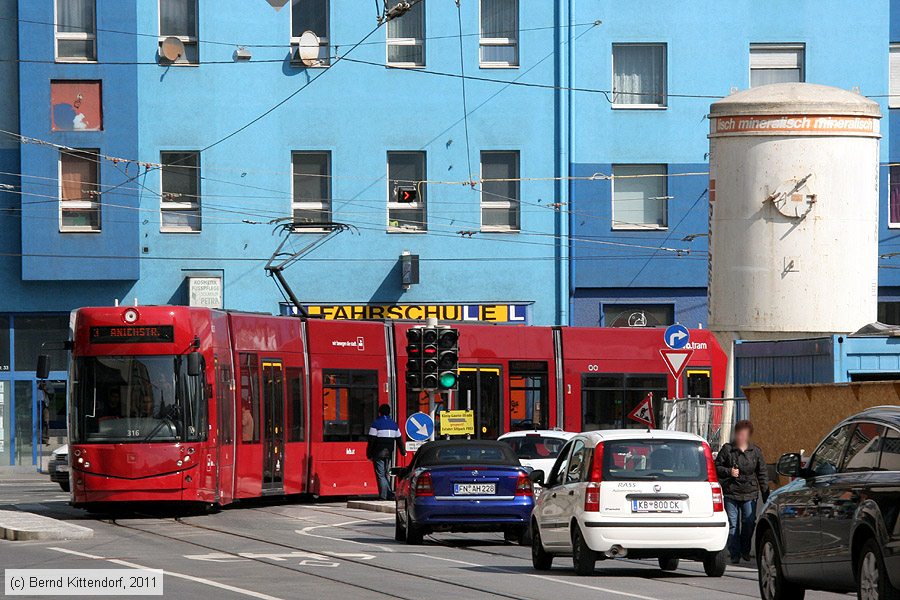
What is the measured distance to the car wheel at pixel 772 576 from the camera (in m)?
13.7

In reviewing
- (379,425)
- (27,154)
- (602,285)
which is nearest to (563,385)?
(379,425)

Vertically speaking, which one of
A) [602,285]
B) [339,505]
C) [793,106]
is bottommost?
[339,505]

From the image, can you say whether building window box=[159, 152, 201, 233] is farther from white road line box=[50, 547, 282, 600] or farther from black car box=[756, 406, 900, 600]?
black car box=[756, 406, 900, 600]

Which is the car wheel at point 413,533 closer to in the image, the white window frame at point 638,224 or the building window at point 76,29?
the white window frame at point 638,224

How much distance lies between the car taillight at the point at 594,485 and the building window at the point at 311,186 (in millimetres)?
26345

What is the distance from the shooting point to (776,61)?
43.6 m

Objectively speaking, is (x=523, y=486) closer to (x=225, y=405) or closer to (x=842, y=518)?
(x=225, y=405)

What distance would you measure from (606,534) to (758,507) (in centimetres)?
485

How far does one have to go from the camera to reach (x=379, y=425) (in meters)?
30.5

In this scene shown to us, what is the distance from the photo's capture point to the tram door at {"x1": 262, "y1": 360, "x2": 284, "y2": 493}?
97.5 feet

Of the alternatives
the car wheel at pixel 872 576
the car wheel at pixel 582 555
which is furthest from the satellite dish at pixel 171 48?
the car wheel at pixel 872 576

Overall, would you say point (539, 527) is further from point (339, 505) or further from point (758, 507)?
point (339, 505)

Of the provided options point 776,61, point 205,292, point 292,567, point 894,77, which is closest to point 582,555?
point 292,567

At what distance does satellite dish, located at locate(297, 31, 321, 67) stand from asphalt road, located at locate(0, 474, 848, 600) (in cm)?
1813
